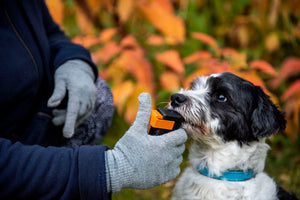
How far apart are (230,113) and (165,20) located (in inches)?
79.0

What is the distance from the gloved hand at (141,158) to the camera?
1305mm

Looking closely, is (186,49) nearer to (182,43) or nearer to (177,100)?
(182,43)

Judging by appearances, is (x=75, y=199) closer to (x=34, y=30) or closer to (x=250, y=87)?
(x=34, y=30)

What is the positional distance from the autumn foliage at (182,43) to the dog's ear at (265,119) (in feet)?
3.39

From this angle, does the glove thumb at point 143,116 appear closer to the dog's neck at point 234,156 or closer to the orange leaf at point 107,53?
the dog's neck at point 234,156

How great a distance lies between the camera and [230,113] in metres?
2.01

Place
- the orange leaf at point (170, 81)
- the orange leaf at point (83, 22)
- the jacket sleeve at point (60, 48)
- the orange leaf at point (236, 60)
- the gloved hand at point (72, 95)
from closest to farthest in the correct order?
the gloved hand at point (72, 95)
the jacket sleeve at point (60, 48)
the orange leaf at point (236, 60)
the orange leaf at point (170, 81)
the orange leaf at point (83, 22)

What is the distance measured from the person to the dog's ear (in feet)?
2.47

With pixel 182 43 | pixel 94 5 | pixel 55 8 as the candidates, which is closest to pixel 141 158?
pixel 55 8

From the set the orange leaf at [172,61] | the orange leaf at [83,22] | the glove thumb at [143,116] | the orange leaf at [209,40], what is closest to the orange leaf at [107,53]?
the orange leaf at [172,61]

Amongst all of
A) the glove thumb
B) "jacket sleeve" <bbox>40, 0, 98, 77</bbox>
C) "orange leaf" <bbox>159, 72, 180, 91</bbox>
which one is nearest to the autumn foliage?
"orange leaf" <bbox>159, 72, 180, 91</bbox>

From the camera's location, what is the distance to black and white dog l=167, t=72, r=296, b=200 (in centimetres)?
198

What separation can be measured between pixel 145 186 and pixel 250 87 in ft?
3.90

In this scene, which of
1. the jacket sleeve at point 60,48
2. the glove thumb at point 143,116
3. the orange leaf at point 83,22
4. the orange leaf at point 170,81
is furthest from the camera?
the orange leaf at point 83,22
